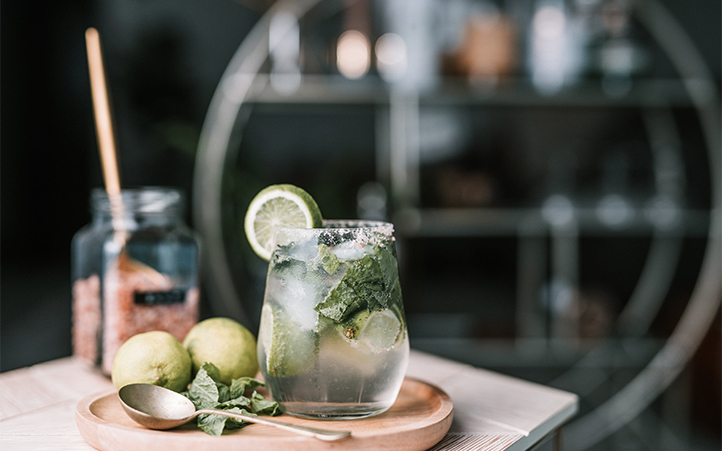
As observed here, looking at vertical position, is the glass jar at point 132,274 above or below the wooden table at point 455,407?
above

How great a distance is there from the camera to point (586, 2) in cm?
209

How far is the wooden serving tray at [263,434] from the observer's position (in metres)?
0.55

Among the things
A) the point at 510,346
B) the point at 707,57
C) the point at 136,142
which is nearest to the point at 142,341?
the point at 136,142

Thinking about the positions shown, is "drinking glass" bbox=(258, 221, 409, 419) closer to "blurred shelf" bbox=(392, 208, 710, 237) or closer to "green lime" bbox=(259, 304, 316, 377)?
"green lime" bbox=(259, 304, 316, 377)

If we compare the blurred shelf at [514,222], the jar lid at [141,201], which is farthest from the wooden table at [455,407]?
the blurred shelf at [514,222]

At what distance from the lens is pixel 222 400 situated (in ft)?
2.13

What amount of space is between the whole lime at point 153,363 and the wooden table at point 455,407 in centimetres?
8

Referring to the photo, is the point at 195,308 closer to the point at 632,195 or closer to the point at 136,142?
the point at 136,142

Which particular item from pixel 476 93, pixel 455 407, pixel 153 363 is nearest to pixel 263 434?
pixel 153 363

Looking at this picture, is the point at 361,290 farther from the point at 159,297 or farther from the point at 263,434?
the point at 159,297

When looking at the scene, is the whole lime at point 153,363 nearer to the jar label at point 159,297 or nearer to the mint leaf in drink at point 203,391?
the mint leaf in drink at point 203,391

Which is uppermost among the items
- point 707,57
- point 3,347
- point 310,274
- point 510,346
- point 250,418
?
point 707,57

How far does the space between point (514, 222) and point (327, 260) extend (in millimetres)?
1584

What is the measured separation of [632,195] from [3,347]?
209 cm
